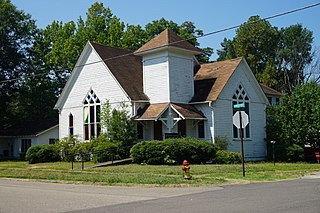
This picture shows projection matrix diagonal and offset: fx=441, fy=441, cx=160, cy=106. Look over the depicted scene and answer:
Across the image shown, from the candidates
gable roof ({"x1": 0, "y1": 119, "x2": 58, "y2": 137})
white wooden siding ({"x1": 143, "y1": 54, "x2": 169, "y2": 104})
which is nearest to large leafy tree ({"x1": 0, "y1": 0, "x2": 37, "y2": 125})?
gable roof ({"x1": 0, "y1": 119, "x2": 58, "y2": 137})

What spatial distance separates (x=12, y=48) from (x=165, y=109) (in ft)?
86.1

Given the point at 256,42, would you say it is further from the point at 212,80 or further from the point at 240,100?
the point at 212,80

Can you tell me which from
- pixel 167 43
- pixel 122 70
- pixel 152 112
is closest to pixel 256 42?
pixel 122 70

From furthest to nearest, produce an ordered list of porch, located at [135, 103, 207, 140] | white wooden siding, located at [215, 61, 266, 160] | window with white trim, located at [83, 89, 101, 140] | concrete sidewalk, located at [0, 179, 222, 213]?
window with white trim, located at [83, 89, 101, 140] → white wooden siding, located at [215, 61, 266, 160] → porch, located at [135, 103, 207, 140] → concrete sidewalk, located at [0, 179, 222, 213]

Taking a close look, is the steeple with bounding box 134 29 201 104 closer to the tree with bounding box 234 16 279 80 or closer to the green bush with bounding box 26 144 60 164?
the green bush with bounding box 26 144 60 164

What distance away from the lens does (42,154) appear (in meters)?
36.0

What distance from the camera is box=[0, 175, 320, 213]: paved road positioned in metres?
11.1

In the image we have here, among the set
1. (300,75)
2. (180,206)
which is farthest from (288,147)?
(300,75)

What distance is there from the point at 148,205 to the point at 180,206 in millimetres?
918

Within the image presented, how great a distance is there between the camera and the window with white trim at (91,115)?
36.7 m

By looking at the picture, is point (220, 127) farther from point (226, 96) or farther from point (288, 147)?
point (288, 147)

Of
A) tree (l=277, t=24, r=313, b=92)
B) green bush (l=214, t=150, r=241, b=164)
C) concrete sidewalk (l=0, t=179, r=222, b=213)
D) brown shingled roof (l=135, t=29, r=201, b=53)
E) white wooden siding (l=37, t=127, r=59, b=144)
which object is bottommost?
concrete sidewalk (l=0, t=179, r=222, b=213)

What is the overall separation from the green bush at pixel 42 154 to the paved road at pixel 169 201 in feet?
65.9

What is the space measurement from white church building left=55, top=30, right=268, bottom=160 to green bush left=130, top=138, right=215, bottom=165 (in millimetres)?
2873
